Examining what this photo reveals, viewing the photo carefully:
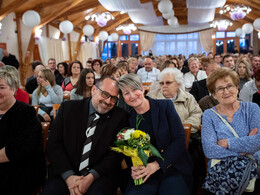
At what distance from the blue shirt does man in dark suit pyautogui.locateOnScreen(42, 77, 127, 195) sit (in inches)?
27.2

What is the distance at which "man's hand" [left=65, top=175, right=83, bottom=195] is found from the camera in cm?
201

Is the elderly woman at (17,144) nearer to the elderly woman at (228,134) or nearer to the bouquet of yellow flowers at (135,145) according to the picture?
the bouquet of yellow flowers at (135,145)

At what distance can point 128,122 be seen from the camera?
230 centimetres

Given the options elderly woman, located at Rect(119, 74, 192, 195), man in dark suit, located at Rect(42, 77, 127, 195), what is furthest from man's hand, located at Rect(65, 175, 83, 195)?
elderly woman, located at Rect(119, 74, 192, 195)

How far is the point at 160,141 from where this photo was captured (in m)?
2.20

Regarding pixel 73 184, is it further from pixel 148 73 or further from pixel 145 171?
pixel 148 73

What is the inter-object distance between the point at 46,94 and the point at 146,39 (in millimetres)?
20297

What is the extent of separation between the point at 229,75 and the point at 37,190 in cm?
191

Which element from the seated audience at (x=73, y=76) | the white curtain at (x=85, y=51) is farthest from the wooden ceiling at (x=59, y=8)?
the seated audience at (x=73, y=76)

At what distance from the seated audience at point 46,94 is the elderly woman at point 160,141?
2496 mm

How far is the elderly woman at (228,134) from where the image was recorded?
2002 millimetres

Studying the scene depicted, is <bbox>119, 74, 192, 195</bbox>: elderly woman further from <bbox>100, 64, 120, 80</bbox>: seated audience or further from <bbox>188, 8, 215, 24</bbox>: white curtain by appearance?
<bbox>188, 8, 215, 24</bbox>: white curtain

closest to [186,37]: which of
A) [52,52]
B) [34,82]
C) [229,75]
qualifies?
[52,52]

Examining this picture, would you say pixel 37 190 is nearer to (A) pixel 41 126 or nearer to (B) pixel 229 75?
(A) pixel 41 126
